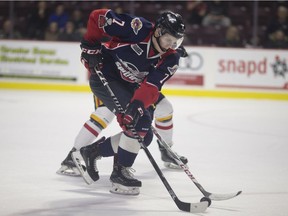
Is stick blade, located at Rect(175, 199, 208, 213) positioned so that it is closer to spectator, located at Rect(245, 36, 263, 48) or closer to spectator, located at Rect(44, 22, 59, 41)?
spectator, located at Rect(245, 36, 263, 48)

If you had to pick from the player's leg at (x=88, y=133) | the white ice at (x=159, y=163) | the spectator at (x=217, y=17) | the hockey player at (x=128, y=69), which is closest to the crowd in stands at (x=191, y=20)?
the spectator at (x=217, y=17)

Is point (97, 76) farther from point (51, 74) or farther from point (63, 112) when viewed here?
point (51, 74)

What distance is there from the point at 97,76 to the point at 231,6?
19.7 feet

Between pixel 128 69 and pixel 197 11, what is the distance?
5922mm

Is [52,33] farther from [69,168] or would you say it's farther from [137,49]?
[137,49]

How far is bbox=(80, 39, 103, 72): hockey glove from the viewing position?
3809mm

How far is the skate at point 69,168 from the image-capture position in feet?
13.1

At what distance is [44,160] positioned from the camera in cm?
444

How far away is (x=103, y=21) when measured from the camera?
3.76 meters

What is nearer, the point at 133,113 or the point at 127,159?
the point at 133,113

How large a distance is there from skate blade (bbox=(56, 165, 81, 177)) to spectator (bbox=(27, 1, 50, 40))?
19.4 ft

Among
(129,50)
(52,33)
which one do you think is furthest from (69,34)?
(129,50)


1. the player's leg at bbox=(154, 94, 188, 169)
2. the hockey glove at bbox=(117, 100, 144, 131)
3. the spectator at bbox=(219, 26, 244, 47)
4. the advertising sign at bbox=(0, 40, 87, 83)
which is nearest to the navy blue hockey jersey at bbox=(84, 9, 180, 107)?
the hockey glove at bbox=(117, 100, 144, 131)

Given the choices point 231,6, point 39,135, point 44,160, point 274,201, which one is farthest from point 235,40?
point 274,201
